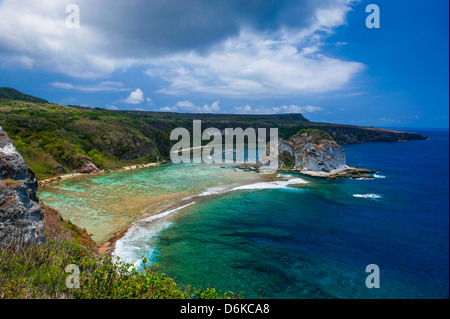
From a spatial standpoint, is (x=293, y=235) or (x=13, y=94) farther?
(x=13, y=94)

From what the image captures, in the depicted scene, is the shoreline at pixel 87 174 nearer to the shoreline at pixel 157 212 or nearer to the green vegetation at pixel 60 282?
the shoreline at pixel 157 212

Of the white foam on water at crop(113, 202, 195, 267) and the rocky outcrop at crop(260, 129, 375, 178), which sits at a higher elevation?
the rocky outcrop at crop(260, 129, 375, 178)

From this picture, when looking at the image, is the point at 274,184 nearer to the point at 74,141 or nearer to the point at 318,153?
the point at 318,153

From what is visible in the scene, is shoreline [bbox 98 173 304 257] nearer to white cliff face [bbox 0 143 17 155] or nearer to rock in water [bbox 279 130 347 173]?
white cliff face [bbox 0 143 17 155]

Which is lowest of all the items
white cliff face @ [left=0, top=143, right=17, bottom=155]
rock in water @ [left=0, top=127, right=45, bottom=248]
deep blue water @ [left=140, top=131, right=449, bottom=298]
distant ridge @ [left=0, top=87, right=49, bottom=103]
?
deep blue water @ [left=140, top=131, right=449, bottom=298]

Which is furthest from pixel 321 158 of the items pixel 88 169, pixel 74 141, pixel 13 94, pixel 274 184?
pixel 13 94

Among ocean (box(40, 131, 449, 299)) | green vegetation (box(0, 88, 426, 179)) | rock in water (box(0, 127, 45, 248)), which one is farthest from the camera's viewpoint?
green vegetation (box(0, 88, 426, 179))

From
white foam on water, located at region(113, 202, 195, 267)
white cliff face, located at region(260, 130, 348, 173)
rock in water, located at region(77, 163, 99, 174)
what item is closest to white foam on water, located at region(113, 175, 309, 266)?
white foam on water, located at region(113, 202, 195, 267)
